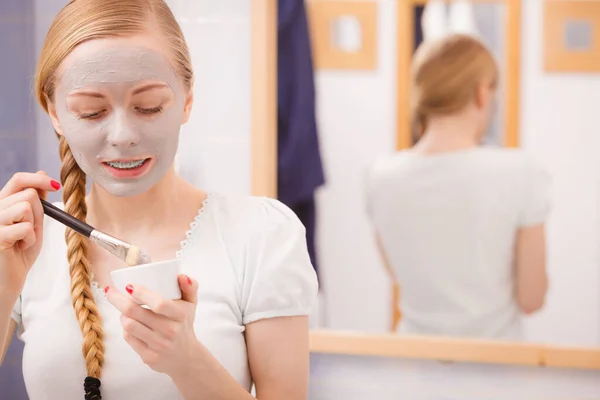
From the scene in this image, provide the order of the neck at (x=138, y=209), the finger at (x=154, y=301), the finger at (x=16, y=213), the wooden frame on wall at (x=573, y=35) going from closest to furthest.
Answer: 1. the finger at (x=154, y=301)
2. the finger at (x=16, y=213)
3. the neck at (x=138, y=209)
4. the wooden frame on wall at (x=573, y=35)

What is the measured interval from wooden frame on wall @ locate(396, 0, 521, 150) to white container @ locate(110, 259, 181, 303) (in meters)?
0.69

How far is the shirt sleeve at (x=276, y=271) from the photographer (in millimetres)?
835

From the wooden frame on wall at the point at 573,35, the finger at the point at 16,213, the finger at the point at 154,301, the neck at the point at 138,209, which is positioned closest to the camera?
the finger at the point at 154,301

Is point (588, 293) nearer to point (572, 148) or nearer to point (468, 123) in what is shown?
point (572, 148)

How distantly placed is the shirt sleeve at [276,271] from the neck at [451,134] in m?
0.45

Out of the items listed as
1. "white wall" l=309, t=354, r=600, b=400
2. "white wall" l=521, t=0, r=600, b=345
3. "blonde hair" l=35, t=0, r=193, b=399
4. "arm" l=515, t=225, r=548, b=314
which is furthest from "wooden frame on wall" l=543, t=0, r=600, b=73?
"blonde hair" l=35, t=0, r=193, b=399

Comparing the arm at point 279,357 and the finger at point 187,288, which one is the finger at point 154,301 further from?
the arm at point 279,357

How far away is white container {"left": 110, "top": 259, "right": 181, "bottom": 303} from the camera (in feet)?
2.27

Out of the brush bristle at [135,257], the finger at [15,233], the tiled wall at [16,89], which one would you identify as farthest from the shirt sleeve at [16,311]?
the tiled wall at [16,89]

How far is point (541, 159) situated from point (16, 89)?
3.03ft

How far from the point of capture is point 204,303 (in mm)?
839

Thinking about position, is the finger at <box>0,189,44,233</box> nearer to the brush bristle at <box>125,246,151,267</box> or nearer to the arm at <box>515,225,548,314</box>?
the brush bristle at <box>125,246,151,267</box>

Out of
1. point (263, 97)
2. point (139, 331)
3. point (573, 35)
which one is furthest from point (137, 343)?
point (573, 35)

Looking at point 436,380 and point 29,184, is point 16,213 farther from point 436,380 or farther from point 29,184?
point 436,380
